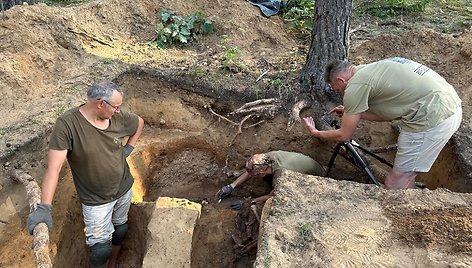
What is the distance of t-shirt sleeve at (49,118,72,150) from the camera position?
3.57 metres

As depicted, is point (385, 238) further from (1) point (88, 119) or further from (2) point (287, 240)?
(1) point (88, 119)

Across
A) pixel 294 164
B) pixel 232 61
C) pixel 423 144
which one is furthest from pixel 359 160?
pixel 232 61

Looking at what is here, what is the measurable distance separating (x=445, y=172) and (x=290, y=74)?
2.38 m

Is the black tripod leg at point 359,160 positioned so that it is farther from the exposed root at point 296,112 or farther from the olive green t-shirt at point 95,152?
the olive green t-shirt at point 95,152

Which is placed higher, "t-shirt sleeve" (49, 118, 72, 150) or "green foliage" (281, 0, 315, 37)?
"t-shirt sleeve" (49, 118, 72, 150)

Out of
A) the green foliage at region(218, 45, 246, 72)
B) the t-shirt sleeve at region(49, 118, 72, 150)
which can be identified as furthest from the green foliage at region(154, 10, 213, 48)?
the t-shirt sleeve at region(49, 118, 72, 150)

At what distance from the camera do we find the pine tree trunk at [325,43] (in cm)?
530

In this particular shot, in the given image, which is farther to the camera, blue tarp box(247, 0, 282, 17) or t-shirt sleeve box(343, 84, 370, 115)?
blue tarp box(247, 0, 282, 17)

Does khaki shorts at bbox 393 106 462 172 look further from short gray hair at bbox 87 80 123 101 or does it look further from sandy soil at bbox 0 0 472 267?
short gray hair at bbox 87 80 123 101

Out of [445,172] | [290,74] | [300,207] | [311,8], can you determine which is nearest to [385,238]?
[300,207]

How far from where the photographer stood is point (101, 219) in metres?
4.14

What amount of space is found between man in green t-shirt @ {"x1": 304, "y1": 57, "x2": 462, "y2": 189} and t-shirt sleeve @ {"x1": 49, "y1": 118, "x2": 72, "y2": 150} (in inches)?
94.8

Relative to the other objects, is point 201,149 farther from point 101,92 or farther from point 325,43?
point 101,92

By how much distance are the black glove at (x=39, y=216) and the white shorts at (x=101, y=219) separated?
0.59 meters
